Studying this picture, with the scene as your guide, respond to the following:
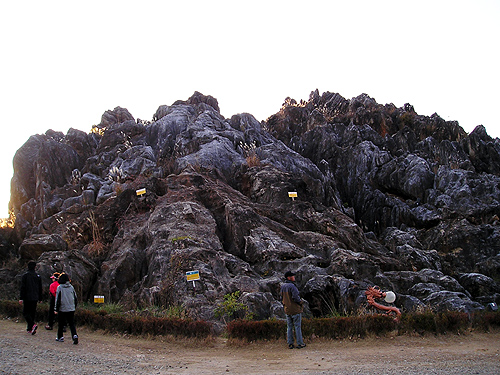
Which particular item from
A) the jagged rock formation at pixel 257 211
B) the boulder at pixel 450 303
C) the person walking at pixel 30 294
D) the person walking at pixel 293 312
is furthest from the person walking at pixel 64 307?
the boulder at pixel 450 303

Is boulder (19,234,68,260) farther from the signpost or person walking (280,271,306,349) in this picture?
person walking (280,271,306,349)

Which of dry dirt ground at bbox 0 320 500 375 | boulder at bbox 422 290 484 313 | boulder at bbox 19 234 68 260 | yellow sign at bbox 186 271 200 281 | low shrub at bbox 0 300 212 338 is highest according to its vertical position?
boulder at bbox 19 234 68 260

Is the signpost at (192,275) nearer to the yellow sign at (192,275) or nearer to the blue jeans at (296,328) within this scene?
the yellow sign at (192,275)

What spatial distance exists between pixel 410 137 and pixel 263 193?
18972 mm

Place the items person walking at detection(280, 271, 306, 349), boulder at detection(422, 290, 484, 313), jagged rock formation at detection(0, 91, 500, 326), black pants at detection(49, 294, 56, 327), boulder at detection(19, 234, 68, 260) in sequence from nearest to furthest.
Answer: person walking at detection(280, 271, 306, 349)
black pants at detection(49, 294, 56, 327)
boulder at detection(422, 290, 484, 313)
jagged rock formation at detection(0, 91, 500, 326)
boulder at detection(19, 234, 68, 260)

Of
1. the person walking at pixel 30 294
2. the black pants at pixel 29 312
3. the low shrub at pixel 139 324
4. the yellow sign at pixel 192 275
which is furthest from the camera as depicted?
the yellow sign at pixel 192 275

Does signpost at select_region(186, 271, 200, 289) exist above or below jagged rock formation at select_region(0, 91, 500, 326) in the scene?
below

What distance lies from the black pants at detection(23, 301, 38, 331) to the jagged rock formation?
3.09 metres

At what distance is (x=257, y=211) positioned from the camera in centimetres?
1973

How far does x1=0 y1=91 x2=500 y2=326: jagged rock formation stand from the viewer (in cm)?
1514

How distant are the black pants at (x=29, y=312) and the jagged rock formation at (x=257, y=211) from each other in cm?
309

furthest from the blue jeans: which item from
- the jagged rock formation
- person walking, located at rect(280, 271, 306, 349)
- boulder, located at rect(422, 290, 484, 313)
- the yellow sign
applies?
boulder, located at rect(422, 290, 484, 313)

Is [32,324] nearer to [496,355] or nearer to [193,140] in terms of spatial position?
[496,355]

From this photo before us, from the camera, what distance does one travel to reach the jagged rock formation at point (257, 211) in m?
15.1
